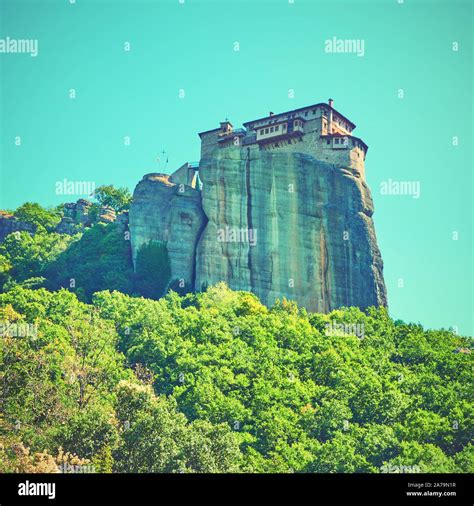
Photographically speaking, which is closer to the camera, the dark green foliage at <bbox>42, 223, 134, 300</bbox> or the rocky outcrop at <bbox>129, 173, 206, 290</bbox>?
the rocky outcrop at <bbox>129, 173, 206, 290</bbox>

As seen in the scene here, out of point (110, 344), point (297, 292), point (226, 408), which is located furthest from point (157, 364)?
point (297, 292)

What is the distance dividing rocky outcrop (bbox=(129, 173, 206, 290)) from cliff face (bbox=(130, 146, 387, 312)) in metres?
0.08

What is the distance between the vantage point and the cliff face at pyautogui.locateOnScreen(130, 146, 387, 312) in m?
57.3

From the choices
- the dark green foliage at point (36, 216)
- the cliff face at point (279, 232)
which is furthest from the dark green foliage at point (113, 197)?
the cliff face at point (279, 232)

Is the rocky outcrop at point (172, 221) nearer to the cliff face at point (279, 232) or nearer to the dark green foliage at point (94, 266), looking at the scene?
the cliff face at point (279, 232)

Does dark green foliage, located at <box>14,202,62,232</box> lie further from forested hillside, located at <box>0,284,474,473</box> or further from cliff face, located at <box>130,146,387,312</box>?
forested hillside, located at <box>0,284,474,473</box>

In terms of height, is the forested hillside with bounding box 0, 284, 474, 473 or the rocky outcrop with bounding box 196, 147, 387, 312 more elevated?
the rocky outcrop with bounding box 196, 147, 387, 312

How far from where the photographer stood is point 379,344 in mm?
49000

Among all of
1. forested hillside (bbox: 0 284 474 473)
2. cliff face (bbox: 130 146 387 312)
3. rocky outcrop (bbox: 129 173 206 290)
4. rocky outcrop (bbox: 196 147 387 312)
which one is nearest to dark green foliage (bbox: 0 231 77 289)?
rocky outcrop (bbox: 129 173 206 290)

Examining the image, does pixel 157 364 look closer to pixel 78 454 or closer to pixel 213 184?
pixel 78 454

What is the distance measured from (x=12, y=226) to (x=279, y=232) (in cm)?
2600

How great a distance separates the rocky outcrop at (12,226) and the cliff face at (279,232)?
14.3 meters

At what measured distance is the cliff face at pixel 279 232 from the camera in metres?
57.3

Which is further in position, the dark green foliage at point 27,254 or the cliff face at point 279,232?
the dark green foliage at point 27,254
